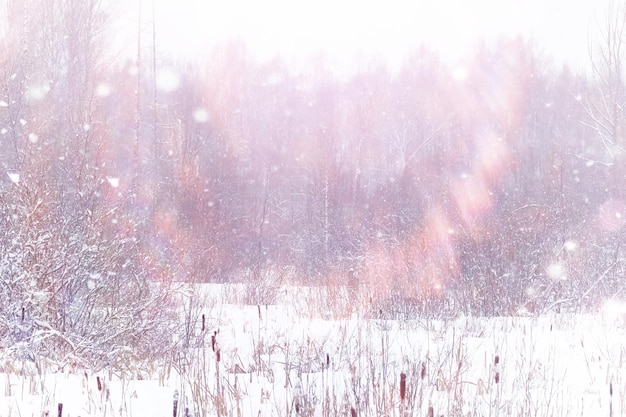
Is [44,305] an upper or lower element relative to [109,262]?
lower

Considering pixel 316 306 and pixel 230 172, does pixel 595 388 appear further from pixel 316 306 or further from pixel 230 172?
pixel 230 172

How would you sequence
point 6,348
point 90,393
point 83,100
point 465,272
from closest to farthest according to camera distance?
point 90,393
point 6,348
point 465,272
point 83,100

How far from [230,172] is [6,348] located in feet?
63.6

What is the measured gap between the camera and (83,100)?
17.6m

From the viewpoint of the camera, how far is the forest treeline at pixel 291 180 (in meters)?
6.42

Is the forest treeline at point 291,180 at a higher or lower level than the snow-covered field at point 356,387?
higher

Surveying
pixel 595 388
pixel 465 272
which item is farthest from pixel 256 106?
Answer: pixel 595 388

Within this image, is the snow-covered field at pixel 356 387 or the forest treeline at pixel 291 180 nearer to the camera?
the snow-covered field at pixel 356 387

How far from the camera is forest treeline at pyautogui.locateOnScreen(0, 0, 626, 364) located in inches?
253

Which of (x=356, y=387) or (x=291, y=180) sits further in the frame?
(x=291, y=180)

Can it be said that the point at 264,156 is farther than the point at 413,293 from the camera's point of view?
Yes

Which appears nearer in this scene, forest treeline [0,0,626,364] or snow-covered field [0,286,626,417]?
snow-covered field [0,286,626,417]

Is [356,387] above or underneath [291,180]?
underneath

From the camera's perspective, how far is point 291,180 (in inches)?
1089
